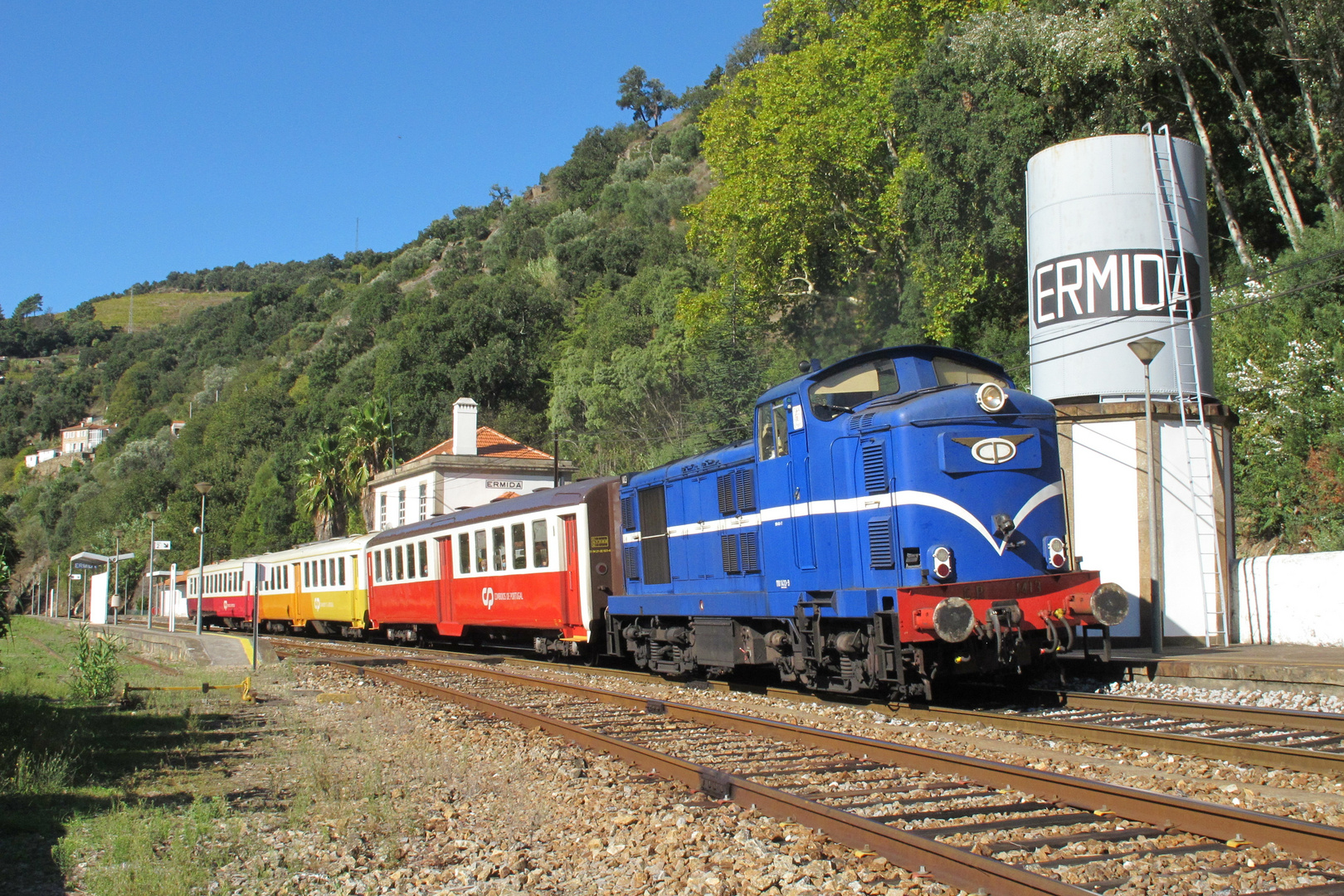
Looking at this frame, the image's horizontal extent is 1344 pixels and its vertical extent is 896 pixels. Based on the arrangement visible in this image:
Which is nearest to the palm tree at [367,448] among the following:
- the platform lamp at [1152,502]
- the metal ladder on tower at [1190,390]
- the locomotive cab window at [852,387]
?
the metal ladder on tower at [1190,390]

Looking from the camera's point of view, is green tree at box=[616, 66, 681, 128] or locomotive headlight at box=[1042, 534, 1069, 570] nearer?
locomotive headlight at box=[1042, 534, 1069, 570]

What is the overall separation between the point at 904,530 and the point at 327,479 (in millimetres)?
51351

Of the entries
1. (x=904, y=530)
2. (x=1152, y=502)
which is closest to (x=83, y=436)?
(x=1152, y=502)

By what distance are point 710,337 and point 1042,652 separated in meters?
29.6

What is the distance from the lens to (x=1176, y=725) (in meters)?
9.34

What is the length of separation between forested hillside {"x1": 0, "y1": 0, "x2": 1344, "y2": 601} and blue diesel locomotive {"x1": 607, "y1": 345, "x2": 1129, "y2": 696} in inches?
214

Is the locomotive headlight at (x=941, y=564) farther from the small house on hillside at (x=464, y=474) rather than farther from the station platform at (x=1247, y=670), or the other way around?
the small house on hillside at (x=464, y=474)

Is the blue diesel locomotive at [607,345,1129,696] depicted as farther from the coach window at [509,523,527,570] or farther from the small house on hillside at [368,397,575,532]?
the small house on hillside at [368,397,575,532]

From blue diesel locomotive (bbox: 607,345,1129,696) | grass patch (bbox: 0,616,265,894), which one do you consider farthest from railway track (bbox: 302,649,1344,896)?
grass patch (bbox: 0,616,265,894)

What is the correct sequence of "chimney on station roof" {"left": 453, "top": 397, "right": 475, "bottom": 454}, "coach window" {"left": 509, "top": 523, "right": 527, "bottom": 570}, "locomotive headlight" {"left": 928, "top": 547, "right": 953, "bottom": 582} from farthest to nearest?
"chimney on station roof" {"left": 453, "top": 397, "right": 475, "bottom": 454}, "coach window" {"left": 509, "top": 523, "right": 527, "bottom": 570}, "locomotive headlight" {"left": 928, "top": 547, "right": 953, "bottom": 582}

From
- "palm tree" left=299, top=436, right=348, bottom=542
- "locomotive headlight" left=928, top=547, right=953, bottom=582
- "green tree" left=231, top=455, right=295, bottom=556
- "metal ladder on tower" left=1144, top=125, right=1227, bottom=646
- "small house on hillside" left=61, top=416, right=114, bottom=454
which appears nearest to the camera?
"locomotive headlight" left=928, top=547, right=953, bottom=582

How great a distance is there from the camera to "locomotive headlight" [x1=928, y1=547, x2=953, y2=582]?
10.0 meters

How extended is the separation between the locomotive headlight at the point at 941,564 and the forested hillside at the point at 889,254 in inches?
260

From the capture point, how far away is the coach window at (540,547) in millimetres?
17875
